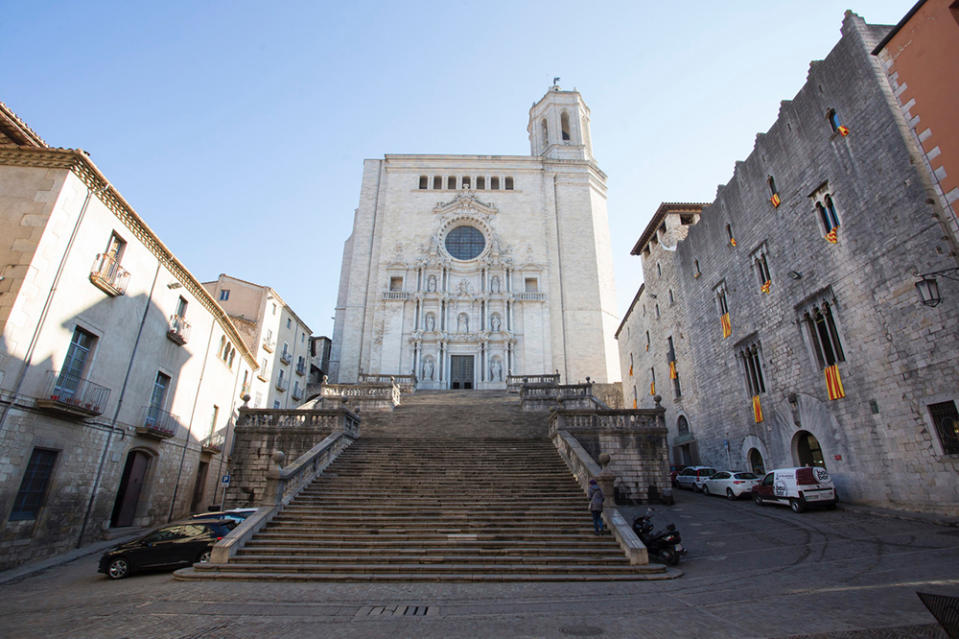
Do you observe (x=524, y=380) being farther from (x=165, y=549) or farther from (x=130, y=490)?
(x=165, y=549)

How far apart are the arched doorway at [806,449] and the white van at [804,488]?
2088 millimetres

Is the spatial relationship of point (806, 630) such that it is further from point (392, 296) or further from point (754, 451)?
point (392, 296)

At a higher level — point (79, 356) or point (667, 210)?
point (667, 210)

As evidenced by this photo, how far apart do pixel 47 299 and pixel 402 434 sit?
11.0 m

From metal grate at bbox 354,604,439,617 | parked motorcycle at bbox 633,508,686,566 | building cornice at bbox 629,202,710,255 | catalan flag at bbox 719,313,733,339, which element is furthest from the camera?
building cornice at bbox 629,202,710,255

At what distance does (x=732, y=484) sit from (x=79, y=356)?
21.3 meters

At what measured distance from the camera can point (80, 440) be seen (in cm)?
1249

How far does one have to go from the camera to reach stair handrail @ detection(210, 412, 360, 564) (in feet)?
29.4

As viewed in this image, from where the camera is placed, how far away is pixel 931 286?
10906 mm

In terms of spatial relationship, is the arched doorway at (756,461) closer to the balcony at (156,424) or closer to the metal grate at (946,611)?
the metal grate at (946,611)

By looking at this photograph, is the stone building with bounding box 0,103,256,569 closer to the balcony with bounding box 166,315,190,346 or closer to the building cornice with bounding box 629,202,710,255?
the balcony with bounding box 166,315,190,346

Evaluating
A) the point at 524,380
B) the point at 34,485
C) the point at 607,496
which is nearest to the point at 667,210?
the point at 524,380

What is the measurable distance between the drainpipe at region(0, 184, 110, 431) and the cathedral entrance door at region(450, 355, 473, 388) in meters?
24.0

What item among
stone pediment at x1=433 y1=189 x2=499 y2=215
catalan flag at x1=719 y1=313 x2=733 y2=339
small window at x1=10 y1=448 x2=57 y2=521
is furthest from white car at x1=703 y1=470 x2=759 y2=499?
stone pediment at x1=433 y1=189 x2=499 y2=215
